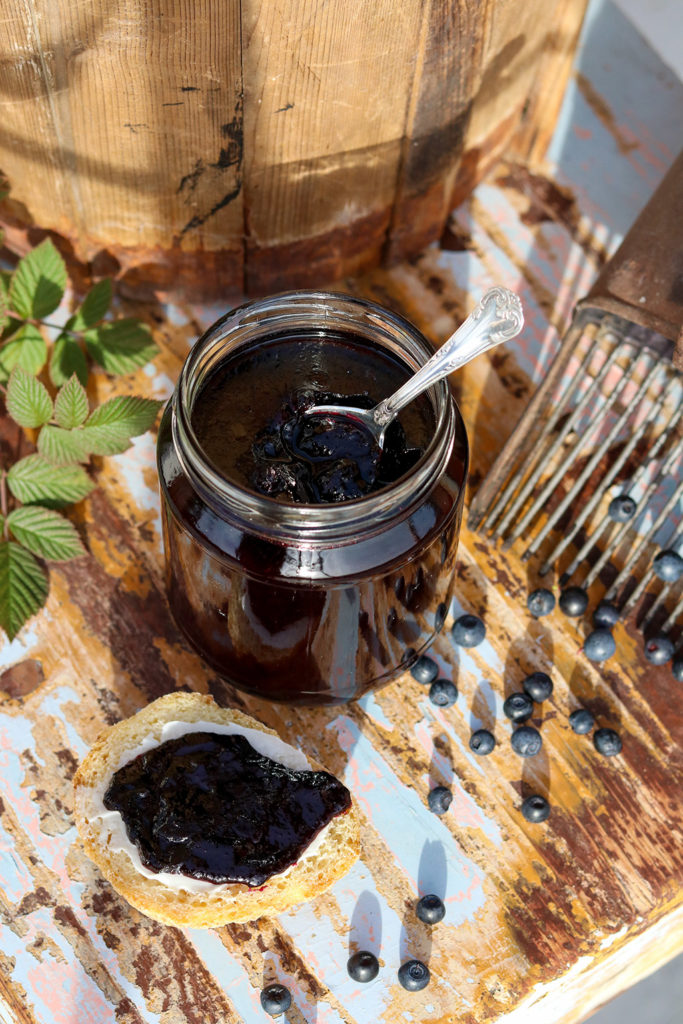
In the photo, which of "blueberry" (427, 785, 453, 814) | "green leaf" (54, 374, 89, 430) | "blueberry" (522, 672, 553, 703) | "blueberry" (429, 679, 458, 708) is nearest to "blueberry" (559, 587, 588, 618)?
"blueberry" (522, 672, 553, 703)

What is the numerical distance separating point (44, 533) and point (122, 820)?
471 millimetres

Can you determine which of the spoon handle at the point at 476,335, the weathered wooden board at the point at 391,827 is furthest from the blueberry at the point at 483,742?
the spoon handle at the point at 476,335

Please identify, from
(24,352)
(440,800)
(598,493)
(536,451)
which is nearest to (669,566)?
(598,493)

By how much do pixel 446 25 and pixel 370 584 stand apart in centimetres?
86

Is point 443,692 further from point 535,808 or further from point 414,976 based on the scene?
point 414,976

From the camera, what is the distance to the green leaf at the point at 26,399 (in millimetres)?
1621

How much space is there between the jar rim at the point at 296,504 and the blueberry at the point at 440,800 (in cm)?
49

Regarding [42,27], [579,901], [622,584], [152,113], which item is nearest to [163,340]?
[152,113]

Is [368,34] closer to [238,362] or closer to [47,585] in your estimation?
[238,362]

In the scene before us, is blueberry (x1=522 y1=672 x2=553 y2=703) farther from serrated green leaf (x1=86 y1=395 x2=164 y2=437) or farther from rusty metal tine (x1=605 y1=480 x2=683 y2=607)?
serrated green leaf (x1=86 y1=395 x2=164 y2=437)

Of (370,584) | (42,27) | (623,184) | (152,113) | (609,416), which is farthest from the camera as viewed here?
(623,184)

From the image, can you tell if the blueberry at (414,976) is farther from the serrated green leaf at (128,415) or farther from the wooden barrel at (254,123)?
the wooden barrel at (254,123)

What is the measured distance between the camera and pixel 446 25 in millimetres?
1562

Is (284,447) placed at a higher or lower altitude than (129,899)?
higher
